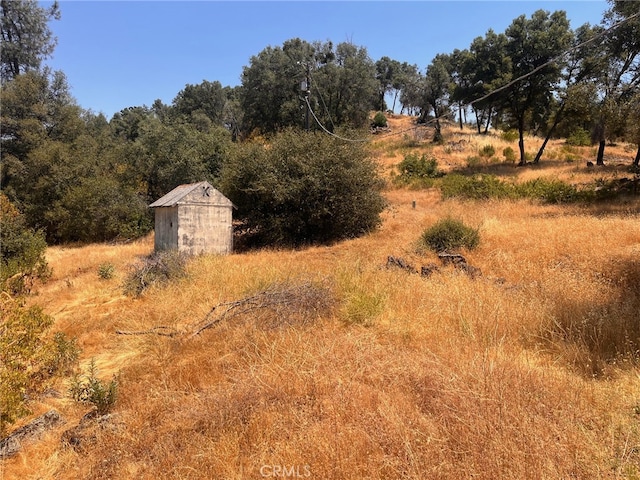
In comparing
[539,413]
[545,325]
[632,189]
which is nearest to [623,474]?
[539,413]

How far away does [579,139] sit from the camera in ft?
99.3

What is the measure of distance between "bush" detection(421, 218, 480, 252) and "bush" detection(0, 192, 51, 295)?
11.1m

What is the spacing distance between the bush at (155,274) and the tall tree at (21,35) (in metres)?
29.9

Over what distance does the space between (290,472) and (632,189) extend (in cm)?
1856

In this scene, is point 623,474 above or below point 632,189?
below

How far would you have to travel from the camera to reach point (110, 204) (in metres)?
22.0

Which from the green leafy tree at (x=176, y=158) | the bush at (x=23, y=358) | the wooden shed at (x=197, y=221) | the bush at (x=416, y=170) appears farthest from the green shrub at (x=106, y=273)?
the bush at (x=416, y=170)

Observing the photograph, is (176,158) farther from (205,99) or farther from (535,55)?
(205,99)

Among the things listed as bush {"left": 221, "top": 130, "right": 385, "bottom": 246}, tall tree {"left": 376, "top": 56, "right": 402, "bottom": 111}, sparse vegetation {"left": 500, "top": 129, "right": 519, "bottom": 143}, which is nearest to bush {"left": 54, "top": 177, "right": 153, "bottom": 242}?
bush {"left": 221, "top": 130, "right": 385, "bottom": 246}

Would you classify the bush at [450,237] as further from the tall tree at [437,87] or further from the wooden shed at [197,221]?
the tall tree at [437,87]

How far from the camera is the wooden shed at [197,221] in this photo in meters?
12.4

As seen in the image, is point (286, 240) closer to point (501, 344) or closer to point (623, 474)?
point (501, 344)

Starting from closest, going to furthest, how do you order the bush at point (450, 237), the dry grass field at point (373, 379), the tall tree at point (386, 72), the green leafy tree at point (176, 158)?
the dry grass field at point (373, 379) → the bush at point (450, 237) → the green leafy tree at point (176, 158) → the tall tree at point (386, 72)

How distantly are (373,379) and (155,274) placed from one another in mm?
7709
